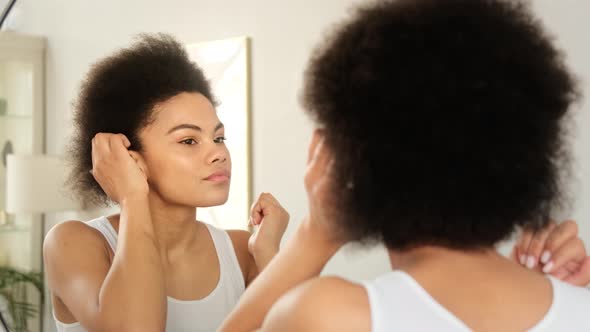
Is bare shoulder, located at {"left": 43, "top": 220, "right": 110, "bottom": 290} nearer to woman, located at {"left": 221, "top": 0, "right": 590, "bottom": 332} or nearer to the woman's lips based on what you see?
the woman's lips

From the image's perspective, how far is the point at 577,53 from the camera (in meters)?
2.29

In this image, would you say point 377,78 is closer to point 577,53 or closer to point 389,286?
point 389,286

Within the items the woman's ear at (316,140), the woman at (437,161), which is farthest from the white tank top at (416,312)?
the woman's ear at (316,140)

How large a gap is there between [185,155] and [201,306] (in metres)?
0.29

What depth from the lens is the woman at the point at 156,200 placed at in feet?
3.80

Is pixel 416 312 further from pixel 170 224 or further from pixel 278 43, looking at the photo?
pixel 278 43

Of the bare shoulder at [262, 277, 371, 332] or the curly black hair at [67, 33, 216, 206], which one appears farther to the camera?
the curly black hair at [67, 33, 216, 206]

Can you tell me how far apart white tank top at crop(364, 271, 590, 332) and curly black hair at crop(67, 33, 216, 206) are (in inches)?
34.5

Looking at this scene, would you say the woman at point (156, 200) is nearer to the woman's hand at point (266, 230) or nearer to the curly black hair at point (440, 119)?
the woman's hand at point (266, 230)

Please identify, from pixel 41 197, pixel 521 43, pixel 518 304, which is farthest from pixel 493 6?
pixel 41 197

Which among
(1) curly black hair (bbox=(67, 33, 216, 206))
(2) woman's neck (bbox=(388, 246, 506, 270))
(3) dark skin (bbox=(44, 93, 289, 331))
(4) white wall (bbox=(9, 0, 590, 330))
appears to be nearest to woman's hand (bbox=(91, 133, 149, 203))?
(3) dark skin (bbox=(44, 93, 289, 331))

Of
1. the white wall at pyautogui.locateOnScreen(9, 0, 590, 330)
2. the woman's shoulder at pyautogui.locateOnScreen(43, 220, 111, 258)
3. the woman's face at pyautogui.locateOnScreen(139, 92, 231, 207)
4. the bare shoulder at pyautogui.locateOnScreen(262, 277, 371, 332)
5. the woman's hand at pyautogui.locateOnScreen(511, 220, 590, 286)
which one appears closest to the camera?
the bare shoulder at pyautogui.locateOnScreen(262, 277, 371, 332)

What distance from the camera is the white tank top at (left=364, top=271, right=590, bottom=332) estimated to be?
1.82 ft

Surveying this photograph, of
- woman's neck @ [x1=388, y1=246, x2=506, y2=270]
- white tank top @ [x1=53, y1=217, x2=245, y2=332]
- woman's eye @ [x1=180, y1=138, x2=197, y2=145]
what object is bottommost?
white tank top @ [x1=53, y1=217, x2=245, y2=332]
